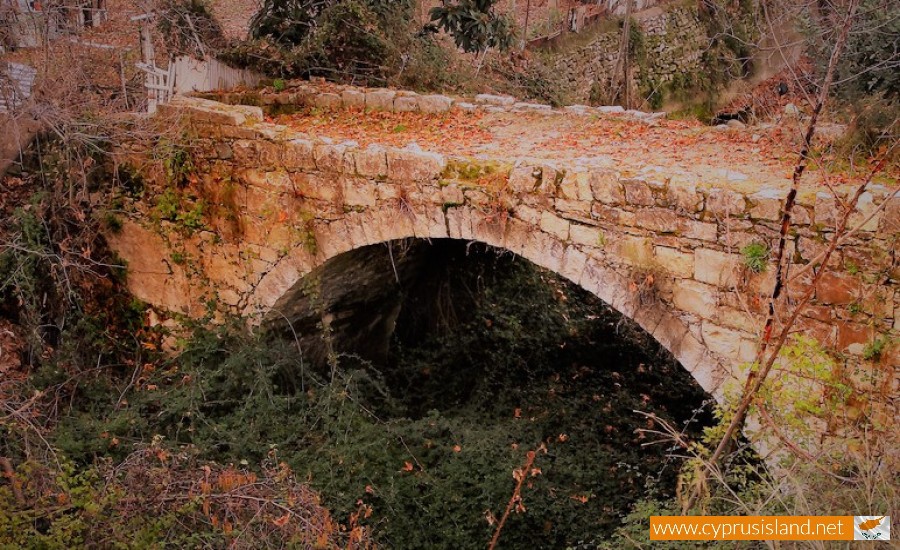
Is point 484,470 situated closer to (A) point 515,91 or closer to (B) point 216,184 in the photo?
(B) point 216,184

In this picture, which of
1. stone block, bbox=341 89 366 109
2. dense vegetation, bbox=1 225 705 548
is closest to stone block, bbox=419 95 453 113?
stone block, bbox=341 89 366 109

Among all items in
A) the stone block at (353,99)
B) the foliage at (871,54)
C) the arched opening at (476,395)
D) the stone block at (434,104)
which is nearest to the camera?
the arched opening at (476,395)

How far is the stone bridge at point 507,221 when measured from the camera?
457 centimetres

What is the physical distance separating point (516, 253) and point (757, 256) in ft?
5.63

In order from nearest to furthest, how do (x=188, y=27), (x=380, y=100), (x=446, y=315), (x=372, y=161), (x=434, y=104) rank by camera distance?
(x=372, y=161) → (x=434, y=104) → (x=380, y=100) → (x=188, y=27) → (x=446, y=315)

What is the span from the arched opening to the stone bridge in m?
0.56

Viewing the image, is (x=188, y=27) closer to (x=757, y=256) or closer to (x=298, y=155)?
(x=298, y=155)

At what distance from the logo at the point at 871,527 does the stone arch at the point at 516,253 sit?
1.48 metres

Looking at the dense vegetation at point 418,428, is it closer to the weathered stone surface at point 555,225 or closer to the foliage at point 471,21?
the weathered stone surface at point 555,225

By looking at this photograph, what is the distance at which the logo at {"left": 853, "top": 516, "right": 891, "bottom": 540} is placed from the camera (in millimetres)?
3582

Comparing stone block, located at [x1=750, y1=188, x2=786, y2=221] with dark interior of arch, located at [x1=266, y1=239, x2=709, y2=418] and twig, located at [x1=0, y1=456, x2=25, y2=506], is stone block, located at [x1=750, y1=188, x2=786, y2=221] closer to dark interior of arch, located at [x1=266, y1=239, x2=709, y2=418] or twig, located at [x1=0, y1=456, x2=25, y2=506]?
dark interior of arch, located at [x1=266, y1=239, x2=709, y2=418]

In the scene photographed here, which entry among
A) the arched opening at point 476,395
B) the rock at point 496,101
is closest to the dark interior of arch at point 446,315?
the arched opening at point 476,395

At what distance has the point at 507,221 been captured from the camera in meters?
5.64

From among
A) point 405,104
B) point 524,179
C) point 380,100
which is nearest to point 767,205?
point 524,179
